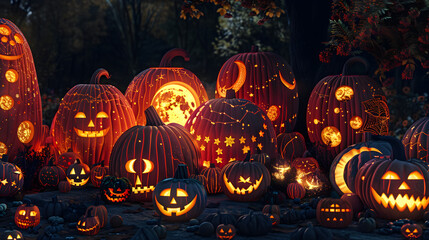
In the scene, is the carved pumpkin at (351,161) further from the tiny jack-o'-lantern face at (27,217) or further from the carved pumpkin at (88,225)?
the tiny jack-o'-lantern face at (27,217)

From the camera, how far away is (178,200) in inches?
298

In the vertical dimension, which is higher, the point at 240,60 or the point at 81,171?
the point at 240,60

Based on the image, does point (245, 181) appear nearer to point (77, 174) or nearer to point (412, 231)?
point (412, 231)

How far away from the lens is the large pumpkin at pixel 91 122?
34.1ft

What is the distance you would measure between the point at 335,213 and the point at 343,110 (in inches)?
162

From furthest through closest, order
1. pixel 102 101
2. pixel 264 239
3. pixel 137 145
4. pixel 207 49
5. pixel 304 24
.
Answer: pixel 207 49
pixel 304 24
pixel 102 101
pixel 137 145
pixel 264 239

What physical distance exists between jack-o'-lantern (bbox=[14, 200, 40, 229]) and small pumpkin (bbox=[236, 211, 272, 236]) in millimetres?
2704

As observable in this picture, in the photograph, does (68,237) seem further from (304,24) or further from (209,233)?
(304,24)

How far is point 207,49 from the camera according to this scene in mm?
36344

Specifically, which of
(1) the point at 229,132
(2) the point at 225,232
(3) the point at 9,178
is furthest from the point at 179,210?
(3) the point at 9,178

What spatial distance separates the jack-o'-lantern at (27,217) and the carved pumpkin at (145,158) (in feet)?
5.85

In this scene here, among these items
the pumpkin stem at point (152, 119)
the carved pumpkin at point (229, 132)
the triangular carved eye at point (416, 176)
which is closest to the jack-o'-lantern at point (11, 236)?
the pumpkin stem at point (152, 119)

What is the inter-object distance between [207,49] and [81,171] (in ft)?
89.3

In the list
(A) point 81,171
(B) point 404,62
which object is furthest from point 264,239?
(A) point 81,171
